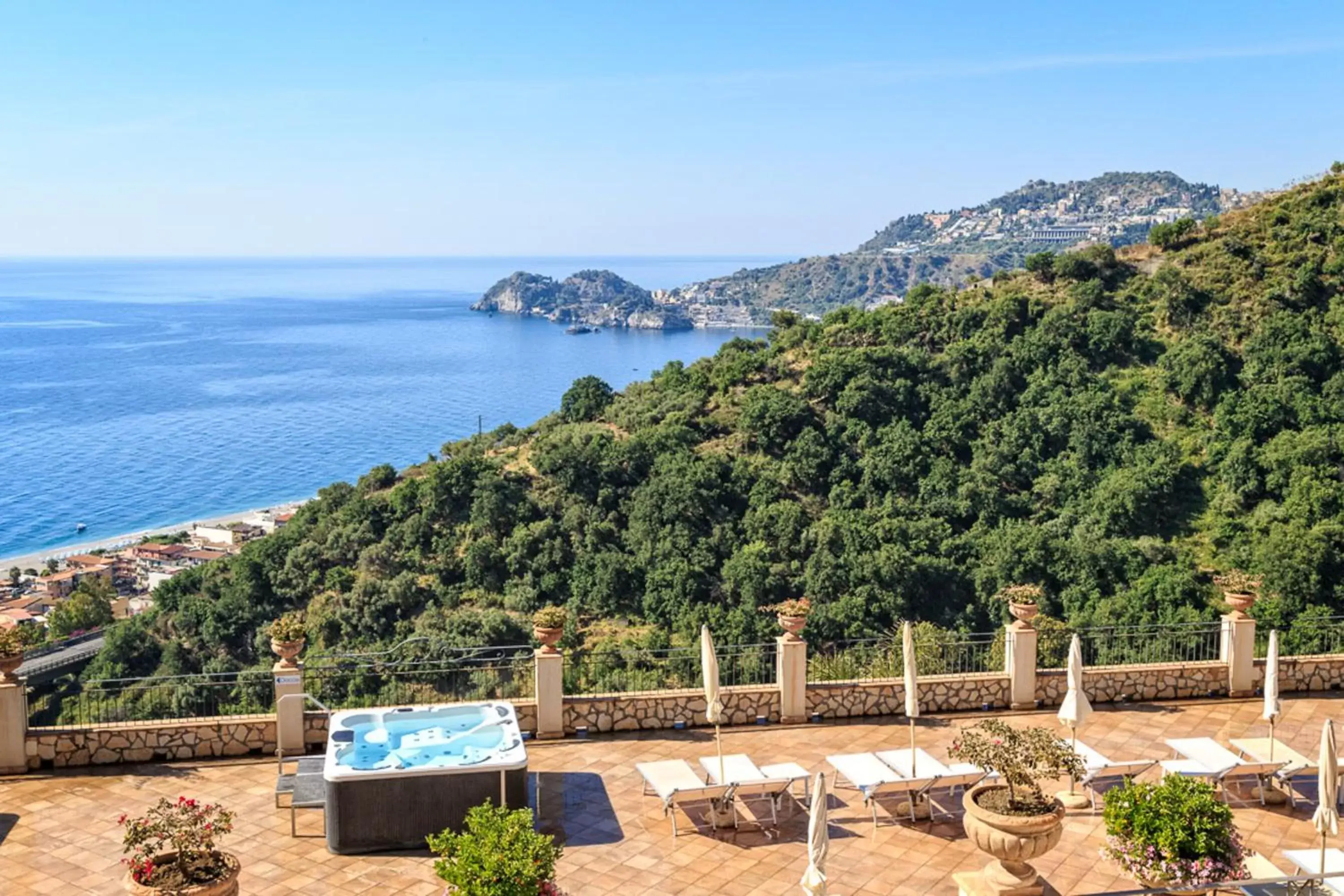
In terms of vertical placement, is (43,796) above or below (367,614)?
above

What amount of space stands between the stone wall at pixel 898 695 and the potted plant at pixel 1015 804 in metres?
4.61

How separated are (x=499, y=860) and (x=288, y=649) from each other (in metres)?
5.69

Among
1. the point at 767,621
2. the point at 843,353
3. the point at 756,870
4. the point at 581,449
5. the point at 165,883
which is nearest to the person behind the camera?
the point at 165,883

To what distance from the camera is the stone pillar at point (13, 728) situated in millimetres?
10789

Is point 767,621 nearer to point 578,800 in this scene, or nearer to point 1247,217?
point 578,800

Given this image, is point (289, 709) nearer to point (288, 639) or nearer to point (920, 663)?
point (288, 639)

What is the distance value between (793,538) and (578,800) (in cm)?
2471

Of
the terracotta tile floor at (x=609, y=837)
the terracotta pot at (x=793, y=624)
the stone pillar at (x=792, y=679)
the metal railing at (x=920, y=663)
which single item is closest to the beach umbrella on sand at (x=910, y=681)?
the terracotta tile floor at (x=609, y=837)

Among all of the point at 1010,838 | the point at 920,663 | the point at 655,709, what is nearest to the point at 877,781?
the point at 1010,838

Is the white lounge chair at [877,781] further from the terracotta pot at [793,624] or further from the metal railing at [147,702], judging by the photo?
the metal railing at [147,702]

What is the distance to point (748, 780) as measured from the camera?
9.84 m

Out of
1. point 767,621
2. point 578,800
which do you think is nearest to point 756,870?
point 578,800

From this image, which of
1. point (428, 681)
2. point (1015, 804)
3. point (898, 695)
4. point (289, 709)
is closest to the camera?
point (1015, 804)

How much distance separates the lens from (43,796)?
1038cm
